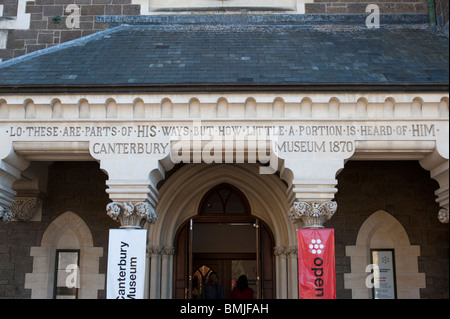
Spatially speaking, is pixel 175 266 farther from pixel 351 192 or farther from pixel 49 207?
pixel 351 192

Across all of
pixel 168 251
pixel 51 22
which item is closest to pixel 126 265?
pixel 168 251

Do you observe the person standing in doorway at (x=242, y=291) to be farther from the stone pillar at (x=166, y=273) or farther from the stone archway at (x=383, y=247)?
the stone archway at (x=383, y=247)

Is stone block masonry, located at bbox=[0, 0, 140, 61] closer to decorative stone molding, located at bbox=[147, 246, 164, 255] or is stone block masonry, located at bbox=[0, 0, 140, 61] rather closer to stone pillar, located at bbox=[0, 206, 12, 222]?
stone pillar, located at bbox=[0, 206, 12, 222]

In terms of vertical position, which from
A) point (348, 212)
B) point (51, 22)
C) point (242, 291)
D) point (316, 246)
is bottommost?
point (242, 291)

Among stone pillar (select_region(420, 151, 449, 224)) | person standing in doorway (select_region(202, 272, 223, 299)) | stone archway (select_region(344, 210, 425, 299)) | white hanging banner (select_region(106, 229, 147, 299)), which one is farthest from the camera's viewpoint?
person standing in doorway (select_region(202, 272, 223, 299))

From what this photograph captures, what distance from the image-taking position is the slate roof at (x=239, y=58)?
29.4 ft

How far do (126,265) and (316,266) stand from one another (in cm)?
289

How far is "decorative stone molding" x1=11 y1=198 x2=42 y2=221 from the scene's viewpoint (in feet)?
36.5

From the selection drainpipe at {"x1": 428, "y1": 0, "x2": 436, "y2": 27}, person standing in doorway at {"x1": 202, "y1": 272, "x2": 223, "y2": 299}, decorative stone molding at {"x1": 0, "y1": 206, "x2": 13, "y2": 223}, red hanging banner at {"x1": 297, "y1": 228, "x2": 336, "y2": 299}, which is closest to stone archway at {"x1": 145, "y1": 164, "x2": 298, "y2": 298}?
person standing in doorway at {"x1": 202, "y1": 272, "x2": 223, "y2": 299}

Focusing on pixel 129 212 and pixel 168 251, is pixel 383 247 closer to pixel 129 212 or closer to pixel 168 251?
pixel 168 251

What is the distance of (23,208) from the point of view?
438 inches

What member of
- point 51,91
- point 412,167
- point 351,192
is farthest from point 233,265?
point 51,91

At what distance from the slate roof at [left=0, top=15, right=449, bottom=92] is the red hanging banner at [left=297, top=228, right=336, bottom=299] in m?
2.41

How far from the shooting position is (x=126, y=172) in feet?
29.2
